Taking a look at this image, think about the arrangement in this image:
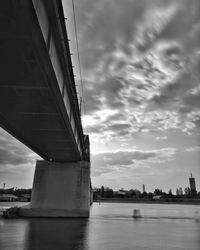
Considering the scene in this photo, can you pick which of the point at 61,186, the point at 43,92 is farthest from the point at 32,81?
the point at 61,186

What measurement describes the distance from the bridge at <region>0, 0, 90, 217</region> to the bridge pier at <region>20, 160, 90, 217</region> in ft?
0.47

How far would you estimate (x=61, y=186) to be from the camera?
134 ft

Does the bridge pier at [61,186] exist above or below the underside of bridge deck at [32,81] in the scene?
below

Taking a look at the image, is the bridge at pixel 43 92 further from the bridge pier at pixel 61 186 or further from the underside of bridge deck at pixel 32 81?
the bridge pier at pixel 61 186

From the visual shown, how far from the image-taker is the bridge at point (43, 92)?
32.9 feet

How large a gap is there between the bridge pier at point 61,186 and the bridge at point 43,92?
142mm

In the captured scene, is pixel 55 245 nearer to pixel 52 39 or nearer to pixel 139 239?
pixel 139 239

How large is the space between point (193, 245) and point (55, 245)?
8365 millimetres

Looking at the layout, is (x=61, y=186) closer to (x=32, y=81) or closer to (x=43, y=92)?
(x=43, y=92)

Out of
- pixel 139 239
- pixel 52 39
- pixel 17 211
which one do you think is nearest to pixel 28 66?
pixel 52 39

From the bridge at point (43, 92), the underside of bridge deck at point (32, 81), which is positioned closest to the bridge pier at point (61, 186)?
the bridge at point (43, 92)

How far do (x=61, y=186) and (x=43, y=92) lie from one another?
88.0ft

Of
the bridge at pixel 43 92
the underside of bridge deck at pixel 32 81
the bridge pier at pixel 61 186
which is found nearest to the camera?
the underside of bridge deck at pixel 32 81

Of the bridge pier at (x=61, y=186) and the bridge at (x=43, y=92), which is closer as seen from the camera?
the bridge at (x=43, y=92)
